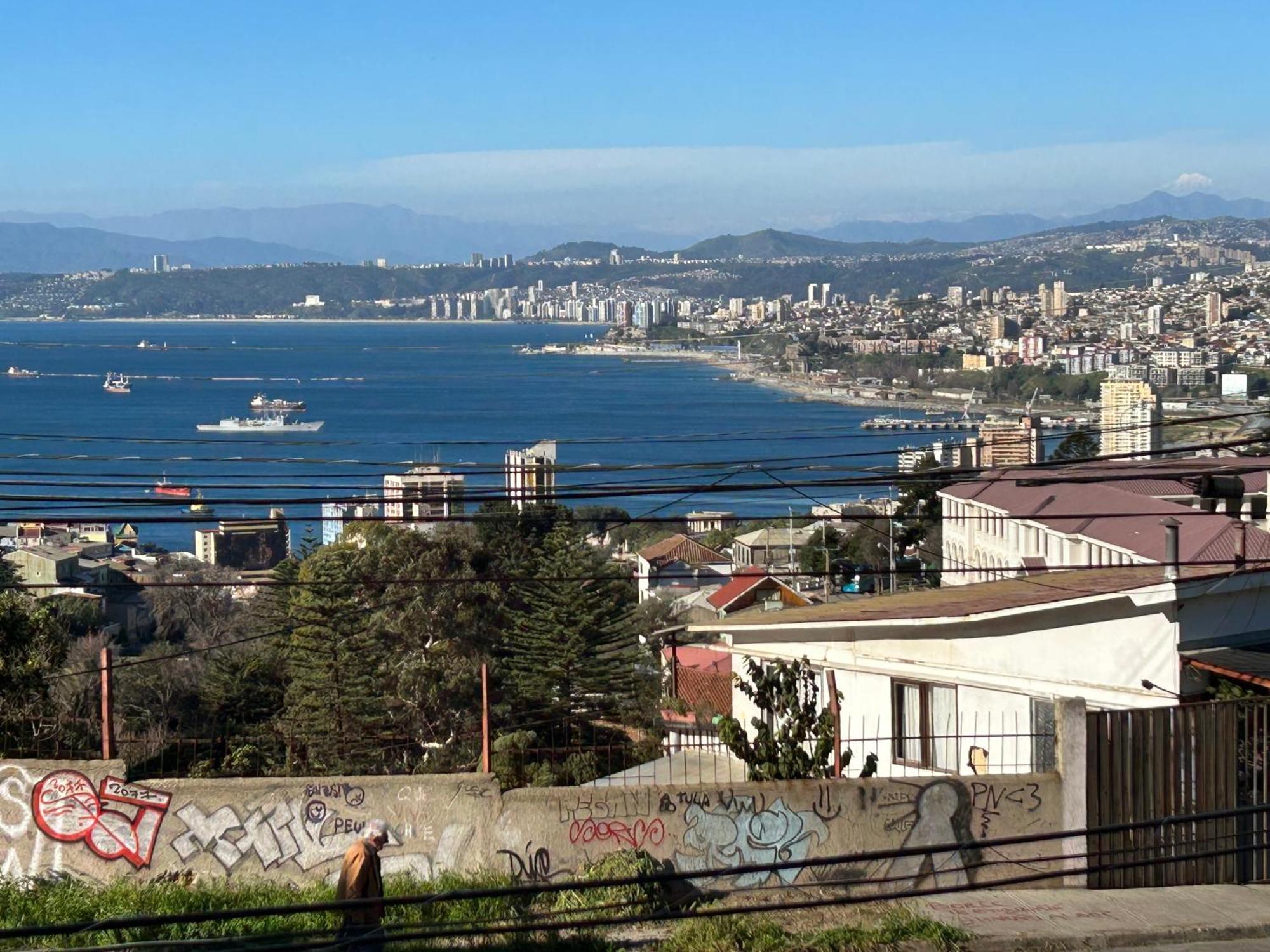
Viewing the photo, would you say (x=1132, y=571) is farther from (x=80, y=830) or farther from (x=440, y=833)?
(x=80, y=830)

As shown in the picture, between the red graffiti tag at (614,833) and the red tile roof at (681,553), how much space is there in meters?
25.2

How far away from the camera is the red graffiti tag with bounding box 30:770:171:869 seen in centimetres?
607

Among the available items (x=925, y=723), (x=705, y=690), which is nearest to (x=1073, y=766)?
(x=925, y=723)

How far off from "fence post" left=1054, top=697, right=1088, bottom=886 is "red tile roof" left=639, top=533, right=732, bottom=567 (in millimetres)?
25126

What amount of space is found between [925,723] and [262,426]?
68114 mm

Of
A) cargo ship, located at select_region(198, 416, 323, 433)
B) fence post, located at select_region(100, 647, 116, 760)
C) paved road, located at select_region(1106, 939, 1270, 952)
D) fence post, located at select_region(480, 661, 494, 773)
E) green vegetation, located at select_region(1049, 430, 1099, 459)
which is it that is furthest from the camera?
cargo ship, located at select_region(198, 416, 323, 433)

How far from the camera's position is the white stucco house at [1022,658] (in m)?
7.64

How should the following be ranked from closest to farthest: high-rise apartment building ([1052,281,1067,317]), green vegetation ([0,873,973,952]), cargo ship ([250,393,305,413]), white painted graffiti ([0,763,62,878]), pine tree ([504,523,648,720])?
green vegetation ([0,873,973,952]) → white painted graffiti ([0,763,62,878]) → pine tree ([504,523,648,720]) → cargo ship ([250,393,305,413]) → high-rise apartment building ([1052,281,1067,317])

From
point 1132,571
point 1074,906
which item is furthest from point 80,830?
point 1132,571

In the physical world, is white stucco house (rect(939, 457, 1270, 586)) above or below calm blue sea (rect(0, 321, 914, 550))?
above

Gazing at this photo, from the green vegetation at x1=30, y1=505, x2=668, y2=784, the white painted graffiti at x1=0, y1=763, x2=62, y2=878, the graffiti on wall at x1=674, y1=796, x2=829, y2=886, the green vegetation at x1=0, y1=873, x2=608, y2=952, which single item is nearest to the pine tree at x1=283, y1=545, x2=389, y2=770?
the green vegetation at x1=30, y1=505, x2=668, y2=784

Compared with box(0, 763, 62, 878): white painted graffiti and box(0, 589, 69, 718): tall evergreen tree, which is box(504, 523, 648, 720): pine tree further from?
box(0, 763, 62, 878): white painted graffiti

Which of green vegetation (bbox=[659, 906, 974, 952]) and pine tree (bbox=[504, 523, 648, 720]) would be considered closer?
green vegetation (bbox=[659, 906, 974, 952])

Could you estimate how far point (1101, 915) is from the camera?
5.89 metres
